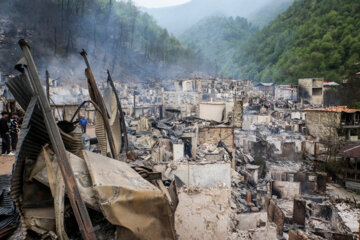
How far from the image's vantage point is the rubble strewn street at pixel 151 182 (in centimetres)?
147

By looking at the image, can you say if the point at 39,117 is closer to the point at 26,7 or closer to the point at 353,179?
the point at 353,179

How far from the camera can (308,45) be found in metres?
48.7

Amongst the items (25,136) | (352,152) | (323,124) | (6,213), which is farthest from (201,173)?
(323,124)

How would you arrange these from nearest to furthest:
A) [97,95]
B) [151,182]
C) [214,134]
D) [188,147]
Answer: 1. [151,182]
2. [97,95]
3. [188,147]
4. [214,134]

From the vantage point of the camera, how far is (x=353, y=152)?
452 inches

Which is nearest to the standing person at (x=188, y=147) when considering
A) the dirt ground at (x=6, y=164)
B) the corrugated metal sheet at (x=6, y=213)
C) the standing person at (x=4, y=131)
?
the dirt ground at (x=6, y=164)

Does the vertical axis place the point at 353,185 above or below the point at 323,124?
below

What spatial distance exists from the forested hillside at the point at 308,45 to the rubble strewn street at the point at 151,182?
1394 inches

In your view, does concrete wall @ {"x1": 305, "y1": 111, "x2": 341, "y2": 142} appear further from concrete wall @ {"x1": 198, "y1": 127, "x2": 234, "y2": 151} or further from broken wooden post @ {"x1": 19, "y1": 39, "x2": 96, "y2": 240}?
broken wooden post @ {"x1": 19, "y1": 39, "x2": 96, "y2": 240}

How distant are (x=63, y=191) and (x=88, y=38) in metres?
41.7

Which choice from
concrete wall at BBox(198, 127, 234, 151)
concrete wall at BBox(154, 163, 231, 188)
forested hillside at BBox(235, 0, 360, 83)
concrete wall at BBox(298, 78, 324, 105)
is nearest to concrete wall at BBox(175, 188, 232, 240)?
concrete wall at BBox(154, 163, 231, 188)

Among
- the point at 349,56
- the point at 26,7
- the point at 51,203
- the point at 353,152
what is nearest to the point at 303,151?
the point at 353,152

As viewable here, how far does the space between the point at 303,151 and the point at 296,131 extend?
6.27 meters

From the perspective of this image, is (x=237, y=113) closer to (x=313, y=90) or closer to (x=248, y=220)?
(x=248, y=220)
